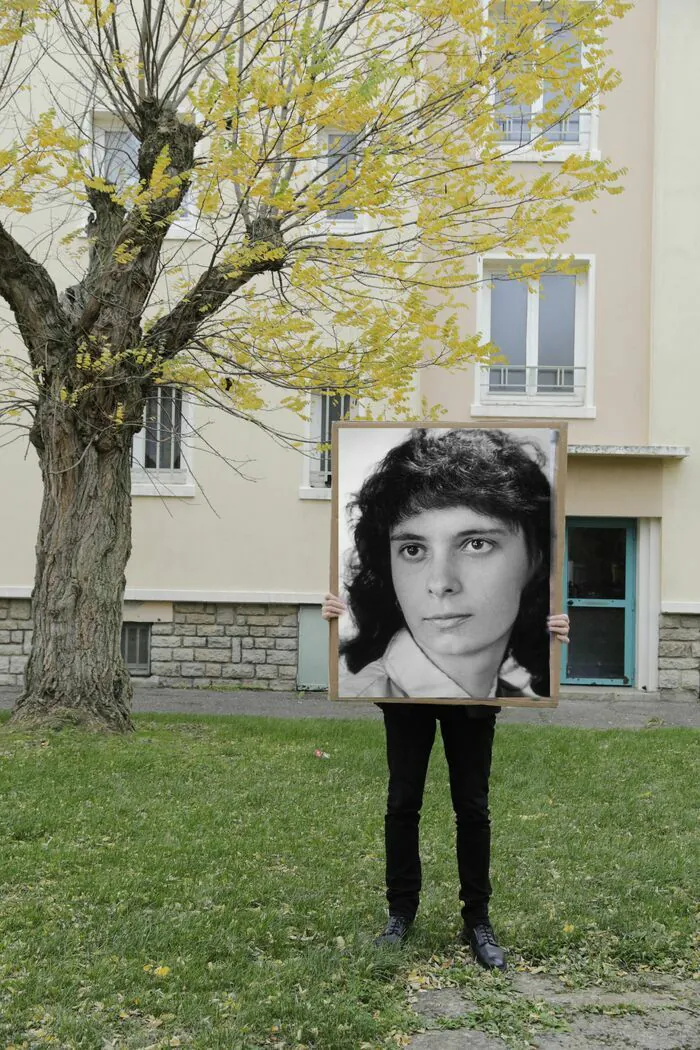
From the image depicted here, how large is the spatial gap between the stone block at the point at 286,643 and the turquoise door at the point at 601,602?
3.79m

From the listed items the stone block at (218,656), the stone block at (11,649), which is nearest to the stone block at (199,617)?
the stone block at (218,656)

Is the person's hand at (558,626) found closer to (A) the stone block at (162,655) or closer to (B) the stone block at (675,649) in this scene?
(A) the stone block at (162,655)

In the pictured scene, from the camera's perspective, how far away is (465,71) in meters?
9.20

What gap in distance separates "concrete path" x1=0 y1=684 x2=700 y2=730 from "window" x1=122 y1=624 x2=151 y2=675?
14.4 inches

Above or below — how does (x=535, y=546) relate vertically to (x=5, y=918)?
above

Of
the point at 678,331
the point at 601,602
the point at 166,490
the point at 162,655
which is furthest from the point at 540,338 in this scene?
the point at 162,655

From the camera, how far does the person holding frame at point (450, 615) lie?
15.2ft

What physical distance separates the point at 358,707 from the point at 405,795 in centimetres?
902

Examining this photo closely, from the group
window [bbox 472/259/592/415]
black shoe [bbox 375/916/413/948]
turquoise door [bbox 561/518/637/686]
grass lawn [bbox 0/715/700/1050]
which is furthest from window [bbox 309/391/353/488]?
black shoe [bbox 375/916/413/948]

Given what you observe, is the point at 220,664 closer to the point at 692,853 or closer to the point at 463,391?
the point at 463,391

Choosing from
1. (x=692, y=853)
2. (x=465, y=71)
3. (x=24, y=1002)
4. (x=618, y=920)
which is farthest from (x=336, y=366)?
(x=24, y=1002)

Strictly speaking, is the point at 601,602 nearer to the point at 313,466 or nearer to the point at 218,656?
the point at 313,466

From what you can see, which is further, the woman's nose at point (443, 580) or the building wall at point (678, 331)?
the building wall at point (678, 331)

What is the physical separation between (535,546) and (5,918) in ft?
9.24
